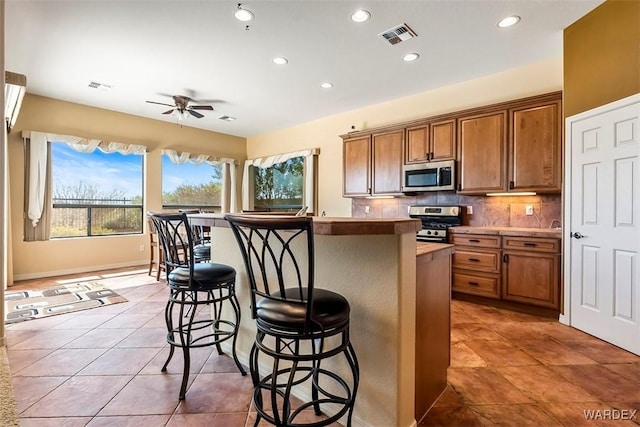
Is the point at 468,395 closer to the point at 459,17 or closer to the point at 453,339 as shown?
the point at 453,339

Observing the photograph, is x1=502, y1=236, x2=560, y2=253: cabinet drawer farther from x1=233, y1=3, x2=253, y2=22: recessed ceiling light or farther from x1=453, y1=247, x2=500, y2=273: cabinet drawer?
x1=233, y1=3, x2=253, y2=22: recessed ceiling light

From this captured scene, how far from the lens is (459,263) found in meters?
3.80

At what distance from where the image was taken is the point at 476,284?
3.66m

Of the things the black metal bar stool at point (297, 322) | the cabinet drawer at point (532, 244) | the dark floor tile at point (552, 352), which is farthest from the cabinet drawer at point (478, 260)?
the black metal bar stool at point (297, 322)

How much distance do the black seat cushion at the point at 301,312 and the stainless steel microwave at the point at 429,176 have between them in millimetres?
3178

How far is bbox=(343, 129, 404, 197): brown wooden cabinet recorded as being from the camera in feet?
15.0

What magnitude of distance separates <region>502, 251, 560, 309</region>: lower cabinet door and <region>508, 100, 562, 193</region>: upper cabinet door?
0.78 metres

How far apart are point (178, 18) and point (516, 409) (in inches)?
154

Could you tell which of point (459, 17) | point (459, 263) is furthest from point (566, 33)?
point (459, 263)

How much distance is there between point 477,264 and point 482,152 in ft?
4.59

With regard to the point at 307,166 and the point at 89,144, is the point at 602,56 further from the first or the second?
the point at 89,144

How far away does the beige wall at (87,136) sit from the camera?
458cm

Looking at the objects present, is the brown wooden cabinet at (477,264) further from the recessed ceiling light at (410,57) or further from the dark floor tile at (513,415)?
the recessed ceiling light at (410,57)

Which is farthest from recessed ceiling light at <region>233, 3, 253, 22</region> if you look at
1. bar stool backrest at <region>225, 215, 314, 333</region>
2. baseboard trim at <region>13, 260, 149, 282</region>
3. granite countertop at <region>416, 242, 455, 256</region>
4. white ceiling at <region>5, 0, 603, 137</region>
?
baseboard trim at <region>13, 260, 149, 282</region>
